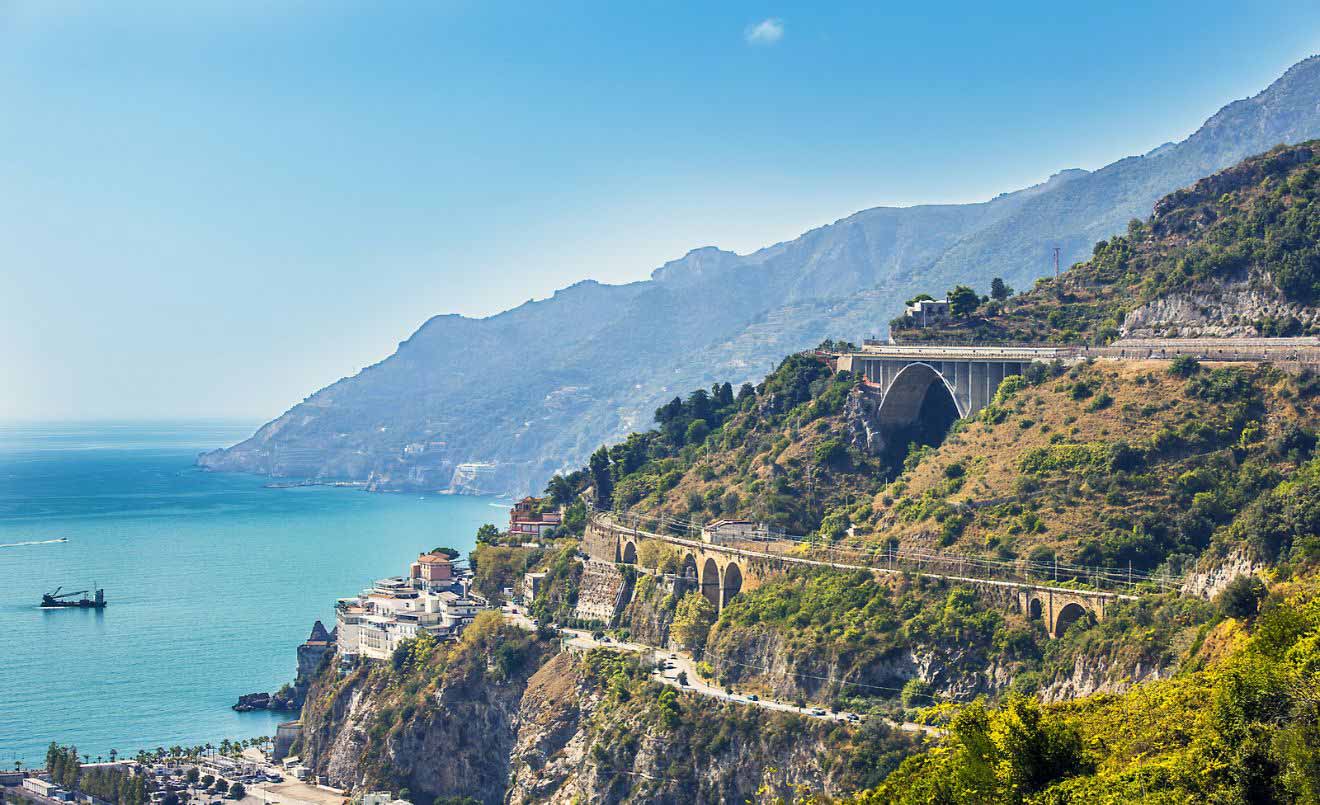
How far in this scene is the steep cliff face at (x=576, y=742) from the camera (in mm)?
56375

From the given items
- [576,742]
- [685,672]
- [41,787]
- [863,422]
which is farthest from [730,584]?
[41,787]

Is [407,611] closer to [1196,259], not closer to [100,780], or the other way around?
[100,780]

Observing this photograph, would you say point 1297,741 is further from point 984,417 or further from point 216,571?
point 216,571

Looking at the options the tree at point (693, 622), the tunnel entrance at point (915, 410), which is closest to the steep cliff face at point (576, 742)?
the tree at point (693, 622)

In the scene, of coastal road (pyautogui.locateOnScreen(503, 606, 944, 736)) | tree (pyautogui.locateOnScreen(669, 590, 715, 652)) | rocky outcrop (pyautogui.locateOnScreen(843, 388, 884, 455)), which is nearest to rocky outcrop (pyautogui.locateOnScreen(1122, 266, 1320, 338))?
rocky outcrop (pyautogui.locateOnScreen(843, 388, 884, 455))

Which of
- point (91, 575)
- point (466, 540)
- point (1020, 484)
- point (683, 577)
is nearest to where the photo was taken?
point (1020, 484)

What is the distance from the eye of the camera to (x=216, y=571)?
147125mm

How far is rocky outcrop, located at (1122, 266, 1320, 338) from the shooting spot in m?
62.1

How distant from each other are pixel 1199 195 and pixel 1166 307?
434 inches

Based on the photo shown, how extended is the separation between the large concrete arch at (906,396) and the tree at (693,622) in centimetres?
1402

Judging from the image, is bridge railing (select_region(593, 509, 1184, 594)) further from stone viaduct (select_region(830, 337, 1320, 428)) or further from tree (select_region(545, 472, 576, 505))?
tree (select_region(545, 472, 576, 505))


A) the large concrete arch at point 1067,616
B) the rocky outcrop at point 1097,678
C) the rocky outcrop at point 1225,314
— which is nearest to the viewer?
the rocky outcrop at point 1097,678

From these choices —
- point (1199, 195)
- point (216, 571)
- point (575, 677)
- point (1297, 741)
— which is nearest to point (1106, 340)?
point (1199, 195)

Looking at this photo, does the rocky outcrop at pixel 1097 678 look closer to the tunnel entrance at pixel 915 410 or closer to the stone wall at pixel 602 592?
the tunnel entrance at pixel 915 410
